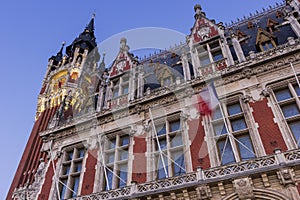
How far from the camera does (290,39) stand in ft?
40.9

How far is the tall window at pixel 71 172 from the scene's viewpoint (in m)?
13.4

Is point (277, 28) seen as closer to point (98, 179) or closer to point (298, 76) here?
point (298, 76)

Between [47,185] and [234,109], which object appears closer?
[234,109]

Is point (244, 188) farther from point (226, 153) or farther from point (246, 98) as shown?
point (246, 98)

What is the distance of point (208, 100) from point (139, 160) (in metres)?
4.46

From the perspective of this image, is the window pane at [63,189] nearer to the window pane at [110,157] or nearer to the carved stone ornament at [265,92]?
the window pane at [110,157]

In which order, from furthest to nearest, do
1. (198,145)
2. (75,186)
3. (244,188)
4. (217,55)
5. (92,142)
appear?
(217,55)
(92,142)
(75,186)
(198,145)
(244,188)

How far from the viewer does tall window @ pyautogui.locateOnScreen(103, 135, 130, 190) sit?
12.4 meters

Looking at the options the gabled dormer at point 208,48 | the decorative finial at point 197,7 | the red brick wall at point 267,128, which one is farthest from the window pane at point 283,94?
the decorative finial at point 197,7

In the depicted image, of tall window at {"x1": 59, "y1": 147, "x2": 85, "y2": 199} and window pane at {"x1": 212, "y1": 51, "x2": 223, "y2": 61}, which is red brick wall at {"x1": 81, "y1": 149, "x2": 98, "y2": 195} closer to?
tall window at {"x1": 59, "y1": 147, "x2": 85, "y2": 199}

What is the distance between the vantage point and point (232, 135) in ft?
35.5

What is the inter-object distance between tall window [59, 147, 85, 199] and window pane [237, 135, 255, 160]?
8.33 metres

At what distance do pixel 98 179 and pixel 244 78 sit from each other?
344 inches

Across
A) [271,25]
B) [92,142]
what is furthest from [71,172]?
[271,25]
